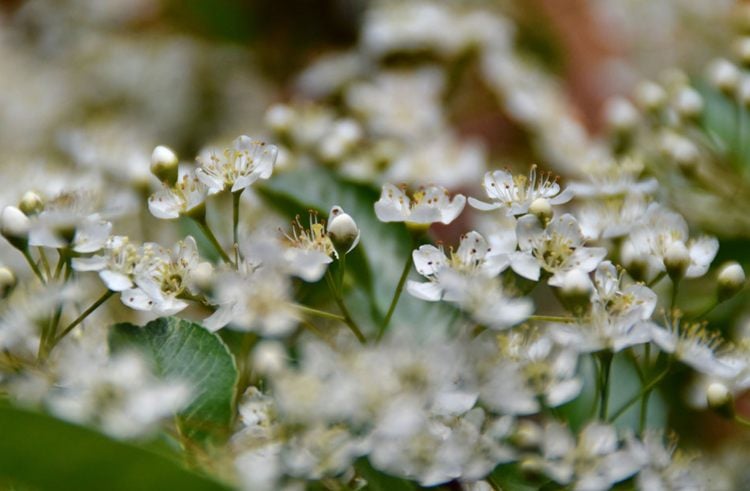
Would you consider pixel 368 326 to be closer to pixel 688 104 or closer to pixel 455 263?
pixel 455 263

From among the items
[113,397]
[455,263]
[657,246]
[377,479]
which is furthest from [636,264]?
[113,397]

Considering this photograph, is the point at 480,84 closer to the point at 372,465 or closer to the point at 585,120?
the point at 585,120

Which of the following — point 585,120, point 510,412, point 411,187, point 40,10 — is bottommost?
point 585,120

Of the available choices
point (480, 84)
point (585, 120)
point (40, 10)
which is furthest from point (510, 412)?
point (40, 10)

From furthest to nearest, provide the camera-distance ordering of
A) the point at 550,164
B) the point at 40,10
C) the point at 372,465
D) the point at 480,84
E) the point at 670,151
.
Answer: the point at 40,10 → the point at 480,84 → the point at 550,164 → the point at 670,151 → the point at 372,465

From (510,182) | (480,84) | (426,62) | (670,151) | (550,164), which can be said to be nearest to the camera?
(510,182)

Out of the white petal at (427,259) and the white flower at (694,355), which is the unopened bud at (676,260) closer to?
the white flower at (694,355)

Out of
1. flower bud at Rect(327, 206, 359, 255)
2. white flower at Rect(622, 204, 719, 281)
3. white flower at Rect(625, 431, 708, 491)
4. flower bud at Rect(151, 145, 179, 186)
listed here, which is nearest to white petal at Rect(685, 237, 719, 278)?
white flower at Rect(622, 204, 719, 281)

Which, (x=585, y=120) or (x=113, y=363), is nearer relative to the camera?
(x=113, y=363)
